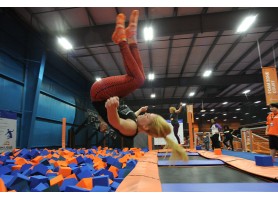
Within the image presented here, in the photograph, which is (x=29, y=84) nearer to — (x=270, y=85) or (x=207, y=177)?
(x=207, y=177)

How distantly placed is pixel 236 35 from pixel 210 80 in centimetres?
357

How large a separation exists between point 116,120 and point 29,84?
19.0ft

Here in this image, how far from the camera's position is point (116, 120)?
6.07ft

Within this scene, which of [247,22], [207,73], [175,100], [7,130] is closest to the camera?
[7,130]

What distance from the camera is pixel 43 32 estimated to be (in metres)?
6.60

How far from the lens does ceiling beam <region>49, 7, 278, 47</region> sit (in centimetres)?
556

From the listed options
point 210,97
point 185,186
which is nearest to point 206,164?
point 185,186

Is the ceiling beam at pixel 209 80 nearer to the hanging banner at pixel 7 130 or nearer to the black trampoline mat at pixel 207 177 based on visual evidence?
the hanging banner at pixel 7 130

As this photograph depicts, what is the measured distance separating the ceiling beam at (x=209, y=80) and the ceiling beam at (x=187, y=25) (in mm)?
4992

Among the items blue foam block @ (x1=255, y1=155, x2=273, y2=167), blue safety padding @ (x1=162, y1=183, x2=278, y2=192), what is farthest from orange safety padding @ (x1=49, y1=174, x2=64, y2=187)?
blue foam block @ (x1=255, y1=155, x2=273, y2=167)

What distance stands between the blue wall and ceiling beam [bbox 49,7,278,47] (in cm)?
140

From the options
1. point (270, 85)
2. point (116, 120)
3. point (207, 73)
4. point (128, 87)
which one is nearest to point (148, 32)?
point (270, 85)

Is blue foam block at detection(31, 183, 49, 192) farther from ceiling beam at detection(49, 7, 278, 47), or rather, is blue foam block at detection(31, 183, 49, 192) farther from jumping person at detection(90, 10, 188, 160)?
ceiling beam at detection(49, 7, 278, 47)
